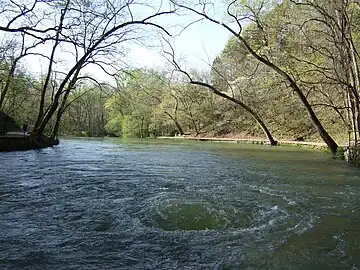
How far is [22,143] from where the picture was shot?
1938cm

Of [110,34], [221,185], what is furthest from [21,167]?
[110,34]

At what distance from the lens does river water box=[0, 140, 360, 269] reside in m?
3.69

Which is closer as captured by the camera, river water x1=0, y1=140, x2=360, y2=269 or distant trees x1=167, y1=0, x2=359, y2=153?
river water x1=0, y1=140, x2=360, y2=269

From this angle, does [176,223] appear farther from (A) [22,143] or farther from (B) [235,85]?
(B) [235,85]

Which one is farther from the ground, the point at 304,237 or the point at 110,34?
the point at 110,34

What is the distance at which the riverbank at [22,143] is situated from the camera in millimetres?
17825

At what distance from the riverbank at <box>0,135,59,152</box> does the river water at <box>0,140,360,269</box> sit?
31.6ft


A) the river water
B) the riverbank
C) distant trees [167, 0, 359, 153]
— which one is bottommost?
the river water

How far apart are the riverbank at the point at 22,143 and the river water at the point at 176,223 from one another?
31.6ft

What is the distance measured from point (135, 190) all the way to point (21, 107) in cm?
2885

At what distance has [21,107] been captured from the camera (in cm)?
3291

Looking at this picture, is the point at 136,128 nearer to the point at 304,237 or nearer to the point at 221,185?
the point at 221,185

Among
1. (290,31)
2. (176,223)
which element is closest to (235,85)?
(290,31)

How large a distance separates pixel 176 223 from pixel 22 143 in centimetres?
1651
